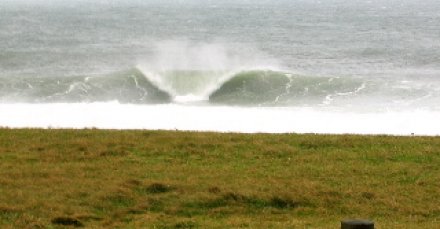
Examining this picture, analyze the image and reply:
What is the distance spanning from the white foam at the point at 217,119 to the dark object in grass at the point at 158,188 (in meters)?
10.6

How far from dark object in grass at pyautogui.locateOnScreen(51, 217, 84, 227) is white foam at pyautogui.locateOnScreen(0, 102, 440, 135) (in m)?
12.2

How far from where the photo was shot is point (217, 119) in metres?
25.4

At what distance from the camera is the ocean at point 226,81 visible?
25.1m

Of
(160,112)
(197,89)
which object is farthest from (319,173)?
(197,89)

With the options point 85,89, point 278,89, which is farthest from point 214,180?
point 85,89

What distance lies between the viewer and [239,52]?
53.9 metres

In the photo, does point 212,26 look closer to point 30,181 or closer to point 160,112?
point 160,112

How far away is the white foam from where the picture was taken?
23234mm

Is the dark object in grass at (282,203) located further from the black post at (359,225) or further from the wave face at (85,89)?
the wave face at (85,89)

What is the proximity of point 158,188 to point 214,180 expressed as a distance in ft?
2.94

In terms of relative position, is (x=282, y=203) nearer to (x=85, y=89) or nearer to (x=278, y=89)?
(x=278, y=89)

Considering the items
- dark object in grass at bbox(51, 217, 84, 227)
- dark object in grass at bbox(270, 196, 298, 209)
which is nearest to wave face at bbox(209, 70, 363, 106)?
dark object in grass at bbox(270, 196, 298, 209)

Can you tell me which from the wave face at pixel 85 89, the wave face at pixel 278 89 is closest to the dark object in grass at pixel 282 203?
the wave face at pixel 278 89

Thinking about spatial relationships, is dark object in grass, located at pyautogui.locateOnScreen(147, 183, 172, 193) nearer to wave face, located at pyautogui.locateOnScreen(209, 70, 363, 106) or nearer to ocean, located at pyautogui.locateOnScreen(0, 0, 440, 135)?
ocean, located at pyautogui.locateOnScreen(0, 0, 440, 135)
